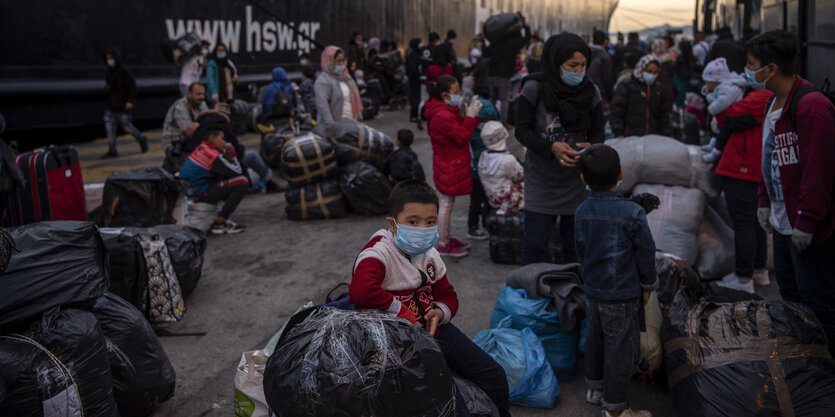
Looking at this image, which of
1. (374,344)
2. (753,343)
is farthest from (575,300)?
(374,344)

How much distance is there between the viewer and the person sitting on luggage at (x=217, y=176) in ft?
21.5

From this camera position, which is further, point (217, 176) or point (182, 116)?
point (182, 116)

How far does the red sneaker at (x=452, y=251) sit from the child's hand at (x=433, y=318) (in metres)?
3.07

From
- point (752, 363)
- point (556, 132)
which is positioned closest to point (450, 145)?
point (556, 132)

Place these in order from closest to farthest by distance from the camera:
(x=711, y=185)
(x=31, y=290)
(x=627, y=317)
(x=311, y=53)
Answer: (x=31, y=290) → (x=627, y=317) → (x=711, y=185) → (x=311, y=53)

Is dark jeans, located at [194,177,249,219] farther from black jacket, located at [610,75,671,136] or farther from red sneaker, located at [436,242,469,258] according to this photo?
black jacket, located at [610,75,671,136]

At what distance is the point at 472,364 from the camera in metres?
2.73

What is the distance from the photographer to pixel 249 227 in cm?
687

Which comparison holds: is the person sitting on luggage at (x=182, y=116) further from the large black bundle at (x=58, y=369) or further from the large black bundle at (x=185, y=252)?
the large black bundle at (x=58, y=369)

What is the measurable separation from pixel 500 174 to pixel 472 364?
10.1 feet

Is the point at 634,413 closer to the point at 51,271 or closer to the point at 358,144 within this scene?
the point at 51,271

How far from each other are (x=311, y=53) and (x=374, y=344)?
15.0 m

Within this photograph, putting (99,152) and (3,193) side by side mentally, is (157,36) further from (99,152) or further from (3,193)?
(3,193)

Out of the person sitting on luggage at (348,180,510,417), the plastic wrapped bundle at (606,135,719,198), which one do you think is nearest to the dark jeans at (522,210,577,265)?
the plastic wrapped bundle at (606,135,719,198)
